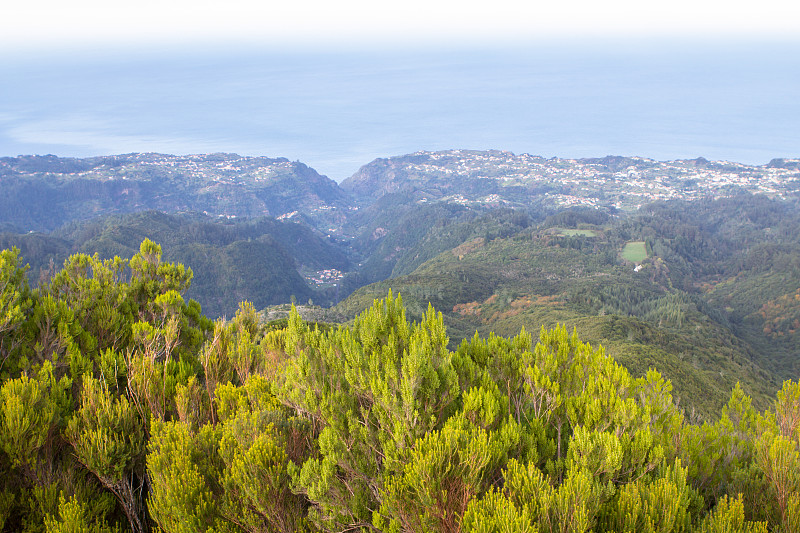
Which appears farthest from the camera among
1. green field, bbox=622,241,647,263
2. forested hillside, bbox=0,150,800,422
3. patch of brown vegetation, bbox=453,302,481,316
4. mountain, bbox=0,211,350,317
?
green field, bbox=622,241,647,263

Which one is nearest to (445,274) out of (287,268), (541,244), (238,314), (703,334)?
(541,244)

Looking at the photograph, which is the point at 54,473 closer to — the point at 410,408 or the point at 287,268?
the point at 410,408

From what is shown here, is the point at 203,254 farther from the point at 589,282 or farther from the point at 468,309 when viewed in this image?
the point at 589,282

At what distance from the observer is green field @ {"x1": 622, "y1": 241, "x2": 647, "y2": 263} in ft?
473

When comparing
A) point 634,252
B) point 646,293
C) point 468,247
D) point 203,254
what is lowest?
point 203,254

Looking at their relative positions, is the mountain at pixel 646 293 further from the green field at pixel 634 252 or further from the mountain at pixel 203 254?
the mountain at pixel 203 254

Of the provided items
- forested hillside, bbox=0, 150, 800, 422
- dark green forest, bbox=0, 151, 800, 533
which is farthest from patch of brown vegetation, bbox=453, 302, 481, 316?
dark green forest, bbox=0, 151, 800, 533

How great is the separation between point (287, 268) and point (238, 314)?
561ft

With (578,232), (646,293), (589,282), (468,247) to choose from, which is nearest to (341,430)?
(589,282)

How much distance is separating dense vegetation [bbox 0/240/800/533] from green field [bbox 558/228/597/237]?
15899cm

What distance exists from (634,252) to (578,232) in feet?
67.4

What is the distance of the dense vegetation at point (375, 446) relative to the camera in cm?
541

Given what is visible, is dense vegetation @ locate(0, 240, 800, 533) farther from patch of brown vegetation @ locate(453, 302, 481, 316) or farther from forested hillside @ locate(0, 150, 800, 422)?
patch of brown vegetation @ locate(453, 302, 481, 316)

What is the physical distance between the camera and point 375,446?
6434mm
